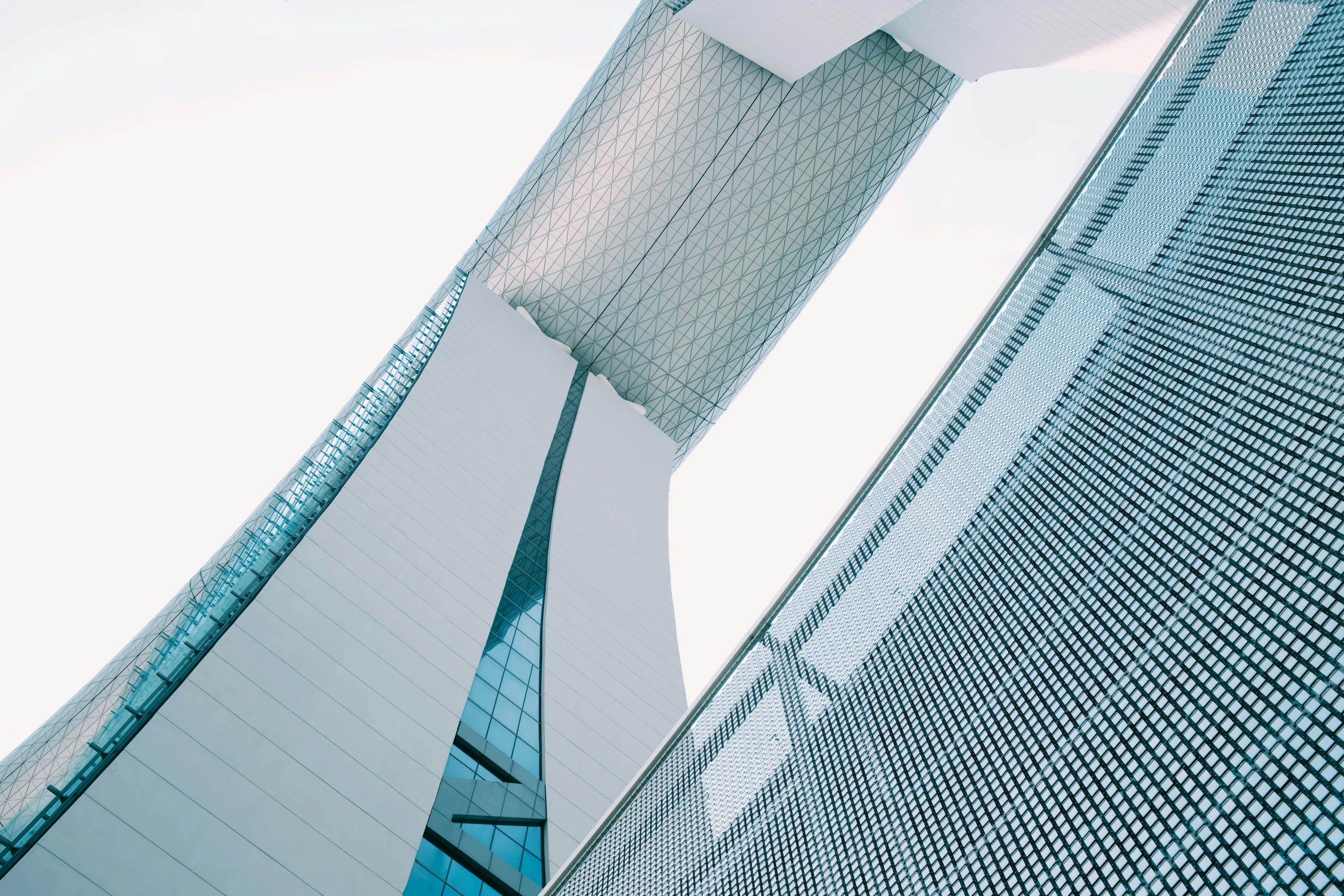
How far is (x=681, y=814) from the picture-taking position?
16609 mm

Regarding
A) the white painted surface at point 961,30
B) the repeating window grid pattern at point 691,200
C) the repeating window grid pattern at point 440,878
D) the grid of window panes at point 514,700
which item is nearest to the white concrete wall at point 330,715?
the repeating window grid pattern at point 440,878

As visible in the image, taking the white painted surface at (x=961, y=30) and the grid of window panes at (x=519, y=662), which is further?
the white painted surface at (x=961, y=30)

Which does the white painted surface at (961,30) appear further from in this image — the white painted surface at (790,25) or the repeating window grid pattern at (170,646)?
the repeating window grid pattern at (170,646)

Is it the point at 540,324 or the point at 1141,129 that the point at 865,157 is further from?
the point at 1141,129

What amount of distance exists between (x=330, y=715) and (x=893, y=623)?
11632 mm

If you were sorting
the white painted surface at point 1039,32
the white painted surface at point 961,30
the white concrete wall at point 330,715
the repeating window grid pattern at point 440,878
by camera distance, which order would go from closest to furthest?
the white concrete wall at point 330,715, the repeating window grid pattern at point 440,878, the white painted surface at point 1039,32, the white painted surface at point 961,30

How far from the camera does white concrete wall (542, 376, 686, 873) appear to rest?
23672mm

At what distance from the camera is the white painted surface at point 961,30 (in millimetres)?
27828

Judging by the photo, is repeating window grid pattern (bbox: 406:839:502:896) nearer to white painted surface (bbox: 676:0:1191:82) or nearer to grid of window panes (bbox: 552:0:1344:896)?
grid of window panes (bbox: 552:0:1344:896)

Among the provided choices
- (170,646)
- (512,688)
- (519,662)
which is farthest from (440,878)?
(519,662)

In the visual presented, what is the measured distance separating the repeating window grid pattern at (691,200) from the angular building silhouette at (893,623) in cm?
171

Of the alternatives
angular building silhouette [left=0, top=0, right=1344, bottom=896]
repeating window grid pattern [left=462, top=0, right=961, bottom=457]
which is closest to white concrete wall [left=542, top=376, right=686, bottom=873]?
angular building silhouette [left=0, top=0, right=1344, bottom=896]

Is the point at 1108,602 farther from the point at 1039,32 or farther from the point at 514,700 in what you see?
the point at 1039,32

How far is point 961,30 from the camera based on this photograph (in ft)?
111
